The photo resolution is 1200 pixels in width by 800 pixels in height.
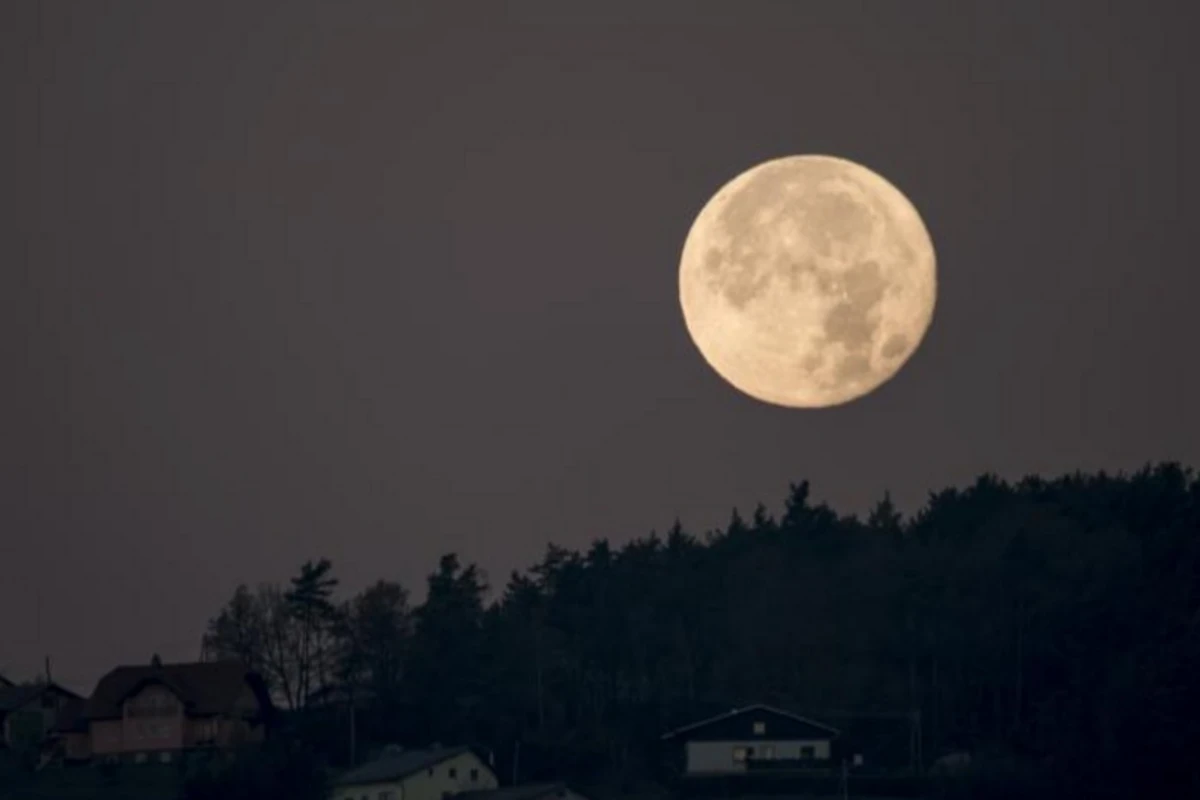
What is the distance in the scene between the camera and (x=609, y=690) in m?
156

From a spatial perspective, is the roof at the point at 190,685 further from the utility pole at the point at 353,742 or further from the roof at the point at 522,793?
the roof at the point at 522,793

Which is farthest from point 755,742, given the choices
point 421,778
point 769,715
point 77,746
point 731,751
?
point 77,746

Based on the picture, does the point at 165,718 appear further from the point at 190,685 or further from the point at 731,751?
the point at 731,751

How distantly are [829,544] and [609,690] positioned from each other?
1998 centimetres

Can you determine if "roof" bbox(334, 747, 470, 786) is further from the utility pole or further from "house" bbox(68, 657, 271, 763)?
"house" bbox(68, 657, 271, 763)

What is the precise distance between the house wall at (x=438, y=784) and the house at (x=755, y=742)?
874cm

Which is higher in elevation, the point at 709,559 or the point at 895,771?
the point at 709,559

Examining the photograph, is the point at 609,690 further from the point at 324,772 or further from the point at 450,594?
the point at 324,772

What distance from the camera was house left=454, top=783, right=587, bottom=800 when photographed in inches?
4879

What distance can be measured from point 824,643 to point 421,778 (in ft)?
96.4

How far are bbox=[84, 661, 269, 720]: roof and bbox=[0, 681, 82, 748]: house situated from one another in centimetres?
670

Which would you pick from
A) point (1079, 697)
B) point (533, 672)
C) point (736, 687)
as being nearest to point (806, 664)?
point (736, 687)

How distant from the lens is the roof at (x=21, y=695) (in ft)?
535

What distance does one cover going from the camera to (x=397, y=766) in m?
131
